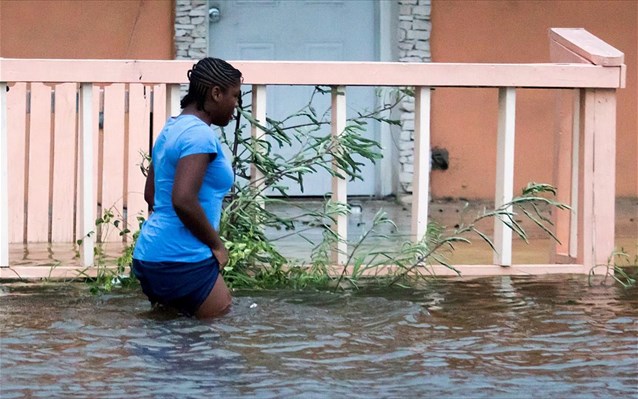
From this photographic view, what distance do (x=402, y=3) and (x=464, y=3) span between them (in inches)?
21.6

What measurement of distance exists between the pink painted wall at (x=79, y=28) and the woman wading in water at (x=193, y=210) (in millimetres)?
4769

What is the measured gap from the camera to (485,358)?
193 inches

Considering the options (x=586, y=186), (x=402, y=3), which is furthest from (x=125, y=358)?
(x=402, y=3)

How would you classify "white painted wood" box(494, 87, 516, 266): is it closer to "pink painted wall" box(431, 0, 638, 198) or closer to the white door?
"pink painted wall" box(431, 0, 638, 198)

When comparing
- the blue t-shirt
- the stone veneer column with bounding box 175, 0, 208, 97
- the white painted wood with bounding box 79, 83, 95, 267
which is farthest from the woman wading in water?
the stone veneer column with bounding box 175, 0, 208, 97

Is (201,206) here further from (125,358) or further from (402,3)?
(402,3)

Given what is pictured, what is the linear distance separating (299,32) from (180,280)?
5.56 meters

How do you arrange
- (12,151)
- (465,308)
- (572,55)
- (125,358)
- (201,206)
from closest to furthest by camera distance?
(125,358) → (201,206) → (465,308) → (572,55) → (12,151)

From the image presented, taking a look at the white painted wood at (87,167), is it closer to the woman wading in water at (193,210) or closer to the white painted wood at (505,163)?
the woman wading in water at (193,210)

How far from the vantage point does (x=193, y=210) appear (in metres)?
5.19

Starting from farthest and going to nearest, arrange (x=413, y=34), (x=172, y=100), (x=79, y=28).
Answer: (x=413, y=34) < (x=79, y=28) < (x=172, y=100)

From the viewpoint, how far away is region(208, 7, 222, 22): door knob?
34.2 ft

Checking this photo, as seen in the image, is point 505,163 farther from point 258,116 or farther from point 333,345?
point 333,345

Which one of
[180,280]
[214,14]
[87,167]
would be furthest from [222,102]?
[214,14]
